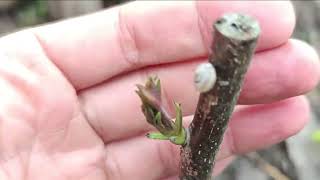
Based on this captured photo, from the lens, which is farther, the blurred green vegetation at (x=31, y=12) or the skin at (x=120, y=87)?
the blurred green vegetation at (x=31, y=12)

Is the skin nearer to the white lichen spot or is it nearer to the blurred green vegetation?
the white lichen spot

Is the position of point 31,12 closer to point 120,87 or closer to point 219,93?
point 120,87

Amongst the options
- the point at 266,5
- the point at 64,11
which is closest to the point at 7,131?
the point at 266,5

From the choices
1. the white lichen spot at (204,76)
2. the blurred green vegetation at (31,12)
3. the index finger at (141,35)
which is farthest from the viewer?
the blurred green vegetation at (31,12)

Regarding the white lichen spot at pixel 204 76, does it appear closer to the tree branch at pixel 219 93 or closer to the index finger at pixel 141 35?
the tree branch at pixel 219 93

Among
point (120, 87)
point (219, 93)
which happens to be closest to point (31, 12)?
point (120, 87)

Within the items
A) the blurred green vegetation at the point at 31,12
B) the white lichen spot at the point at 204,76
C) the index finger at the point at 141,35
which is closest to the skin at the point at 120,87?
the index finger at the point at 141,35
